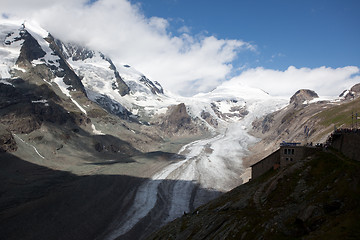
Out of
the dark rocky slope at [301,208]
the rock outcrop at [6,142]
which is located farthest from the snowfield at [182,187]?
the rock outcrop at [6,142]

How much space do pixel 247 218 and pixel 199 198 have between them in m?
75.3

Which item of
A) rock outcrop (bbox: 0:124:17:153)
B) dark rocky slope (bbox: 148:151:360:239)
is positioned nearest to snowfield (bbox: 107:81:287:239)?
dark rocky slope (bbox: 148:151:360:239)

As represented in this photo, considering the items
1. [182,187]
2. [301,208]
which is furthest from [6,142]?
[301,208]

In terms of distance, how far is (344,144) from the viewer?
Answer: 38656mm

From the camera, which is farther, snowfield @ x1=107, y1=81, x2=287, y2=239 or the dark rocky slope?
snowfield @ x1=107, y1=81, x2=287, y2=239

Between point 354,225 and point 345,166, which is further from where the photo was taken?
point 345,166

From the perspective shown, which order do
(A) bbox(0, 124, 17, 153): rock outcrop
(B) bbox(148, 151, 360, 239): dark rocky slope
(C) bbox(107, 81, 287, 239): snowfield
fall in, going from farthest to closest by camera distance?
1. (A) bbox(0, 124, 17, 153): rock outcrop
2. (C) bbox(107, 81, 287, 239): snowfield
3. (B) bbox(148, 151, 360, 239): dark rocky slope

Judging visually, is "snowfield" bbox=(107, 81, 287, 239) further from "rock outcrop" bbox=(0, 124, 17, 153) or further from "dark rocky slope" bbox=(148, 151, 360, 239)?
"rock outcrop" bbox=(0, 124, 17, 153)

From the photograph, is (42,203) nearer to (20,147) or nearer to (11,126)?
(20,147)

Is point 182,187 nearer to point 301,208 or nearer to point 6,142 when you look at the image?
point 6,142

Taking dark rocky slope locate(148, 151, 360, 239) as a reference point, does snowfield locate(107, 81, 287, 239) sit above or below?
below

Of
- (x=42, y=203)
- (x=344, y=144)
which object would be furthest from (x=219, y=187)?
(x=344, y=144)

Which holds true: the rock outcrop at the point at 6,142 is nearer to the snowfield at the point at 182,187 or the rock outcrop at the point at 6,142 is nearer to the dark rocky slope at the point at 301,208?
the snowfield at the point at 182,187

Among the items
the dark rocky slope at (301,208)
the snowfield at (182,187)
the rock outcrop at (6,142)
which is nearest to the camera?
the dark rocky slope at (301,208)
